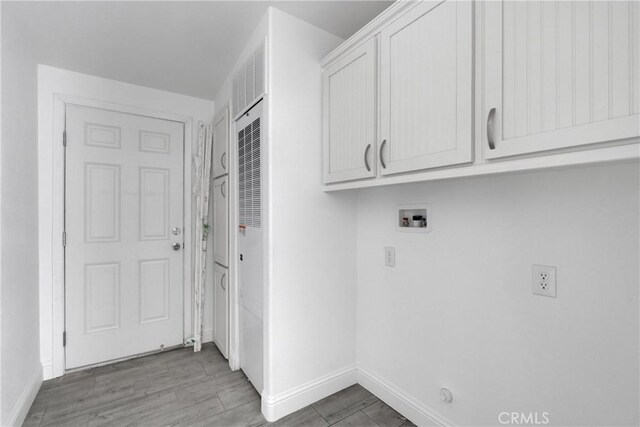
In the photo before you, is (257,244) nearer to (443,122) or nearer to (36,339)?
(443,122)

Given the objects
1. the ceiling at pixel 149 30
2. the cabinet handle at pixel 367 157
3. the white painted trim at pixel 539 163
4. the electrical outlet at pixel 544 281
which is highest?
the ceiling at pixel 149 30

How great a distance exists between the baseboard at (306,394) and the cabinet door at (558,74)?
1.76 m

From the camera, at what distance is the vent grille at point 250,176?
6.57 feet

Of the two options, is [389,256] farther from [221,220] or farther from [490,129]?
[221,220]

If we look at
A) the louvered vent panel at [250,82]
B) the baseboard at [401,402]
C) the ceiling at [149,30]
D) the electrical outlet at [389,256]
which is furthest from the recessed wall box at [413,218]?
the ceiling at [149,30]

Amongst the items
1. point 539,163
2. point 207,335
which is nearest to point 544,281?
point 539,163

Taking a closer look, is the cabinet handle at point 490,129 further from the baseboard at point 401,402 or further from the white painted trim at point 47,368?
the white painted trim at point 47,368

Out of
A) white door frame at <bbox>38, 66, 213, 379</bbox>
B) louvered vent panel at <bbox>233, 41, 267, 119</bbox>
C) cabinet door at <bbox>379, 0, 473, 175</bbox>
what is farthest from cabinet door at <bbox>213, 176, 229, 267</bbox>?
cabinet door at <bbox>379, 0, 473, 175</bbox>

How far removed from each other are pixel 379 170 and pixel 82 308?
2702 mm

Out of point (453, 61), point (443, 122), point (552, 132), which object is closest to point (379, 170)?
point (443, 122)

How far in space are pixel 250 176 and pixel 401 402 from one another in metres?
1.79

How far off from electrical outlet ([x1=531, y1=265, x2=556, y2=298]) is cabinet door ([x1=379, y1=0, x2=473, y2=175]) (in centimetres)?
59

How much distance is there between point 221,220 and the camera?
273 centimetres

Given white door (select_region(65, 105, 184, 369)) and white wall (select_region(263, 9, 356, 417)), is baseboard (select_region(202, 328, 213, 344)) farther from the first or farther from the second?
white wall (select_region(263, 9, 356, 417))
